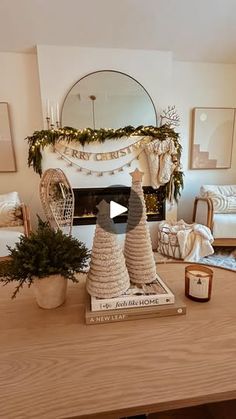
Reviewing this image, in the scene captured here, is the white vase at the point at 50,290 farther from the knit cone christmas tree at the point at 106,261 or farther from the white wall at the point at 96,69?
the white wall at the point at 96,69

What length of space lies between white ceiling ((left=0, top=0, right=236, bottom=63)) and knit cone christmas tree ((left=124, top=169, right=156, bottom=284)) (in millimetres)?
2424

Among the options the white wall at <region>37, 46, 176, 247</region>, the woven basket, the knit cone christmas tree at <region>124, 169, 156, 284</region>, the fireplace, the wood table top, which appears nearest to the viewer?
the wood table top

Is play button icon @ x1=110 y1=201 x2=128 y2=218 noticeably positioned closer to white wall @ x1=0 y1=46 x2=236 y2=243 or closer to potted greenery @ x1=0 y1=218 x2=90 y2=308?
potted greenery @ x1=0 y1=218 x2=90 y2=308

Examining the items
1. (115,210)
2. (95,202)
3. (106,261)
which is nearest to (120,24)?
(95,202)

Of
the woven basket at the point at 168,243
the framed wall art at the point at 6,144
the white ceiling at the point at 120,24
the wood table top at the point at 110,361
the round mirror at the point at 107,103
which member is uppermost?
the white ceiling at the point at 120,24

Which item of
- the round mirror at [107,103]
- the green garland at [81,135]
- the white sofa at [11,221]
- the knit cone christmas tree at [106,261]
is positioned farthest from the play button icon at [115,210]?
the round mirror at [107,103]

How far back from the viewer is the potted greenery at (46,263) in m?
0.80

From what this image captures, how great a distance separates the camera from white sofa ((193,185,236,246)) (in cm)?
274

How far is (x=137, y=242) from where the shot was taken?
0.91 metres

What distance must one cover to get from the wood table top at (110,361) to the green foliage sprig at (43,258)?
0.15 meters

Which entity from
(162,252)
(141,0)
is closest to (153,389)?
(162,252)

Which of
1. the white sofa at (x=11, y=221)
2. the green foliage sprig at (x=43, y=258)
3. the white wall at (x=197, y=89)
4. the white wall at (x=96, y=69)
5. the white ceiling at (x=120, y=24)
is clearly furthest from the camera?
the white wall at (x=197, y=89)

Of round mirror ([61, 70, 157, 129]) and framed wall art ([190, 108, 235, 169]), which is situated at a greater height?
round mirror ([61, 70, 157, 129])

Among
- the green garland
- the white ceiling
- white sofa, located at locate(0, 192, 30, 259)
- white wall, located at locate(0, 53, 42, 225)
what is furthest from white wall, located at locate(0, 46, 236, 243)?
white sofa, located at locate(0, 192, 30, 259)
